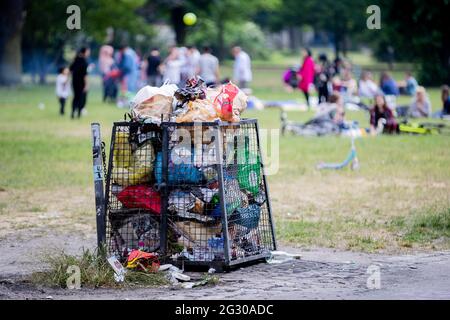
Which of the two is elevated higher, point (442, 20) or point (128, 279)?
point (442, 20)

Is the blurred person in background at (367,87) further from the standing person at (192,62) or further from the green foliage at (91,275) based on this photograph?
the green foliage at (91,275)

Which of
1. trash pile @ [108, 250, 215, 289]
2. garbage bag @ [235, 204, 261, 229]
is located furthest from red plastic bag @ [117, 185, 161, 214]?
garbage bag @ [235, 204, 261, 229]

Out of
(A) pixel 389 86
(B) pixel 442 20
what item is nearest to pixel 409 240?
(A) pixel 389 86

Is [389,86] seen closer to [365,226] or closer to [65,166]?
[65,166]

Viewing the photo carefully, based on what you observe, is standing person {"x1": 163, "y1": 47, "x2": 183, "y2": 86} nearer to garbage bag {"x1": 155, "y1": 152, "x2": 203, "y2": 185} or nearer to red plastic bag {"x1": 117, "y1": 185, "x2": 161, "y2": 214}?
red plastic bag {"x1": 117, "y1": 185, "x2": 161, "y2": 214}

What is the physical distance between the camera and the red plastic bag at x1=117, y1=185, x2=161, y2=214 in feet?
30.3

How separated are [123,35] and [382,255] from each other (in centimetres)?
5911

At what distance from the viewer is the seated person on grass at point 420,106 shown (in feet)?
96.3

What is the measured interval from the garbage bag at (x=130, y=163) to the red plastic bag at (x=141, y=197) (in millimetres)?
69

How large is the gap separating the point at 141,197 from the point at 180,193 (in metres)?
0.37

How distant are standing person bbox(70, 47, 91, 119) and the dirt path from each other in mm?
18892

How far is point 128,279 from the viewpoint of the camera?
8766 mm

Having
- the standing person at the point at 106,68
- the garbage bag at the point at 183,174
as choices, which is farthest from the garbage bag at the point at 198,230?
the standing person at the point at 106,68

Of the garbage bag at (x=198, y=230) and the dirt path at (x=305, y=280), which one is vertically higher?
the garbage bag at (x=198, y=230)
